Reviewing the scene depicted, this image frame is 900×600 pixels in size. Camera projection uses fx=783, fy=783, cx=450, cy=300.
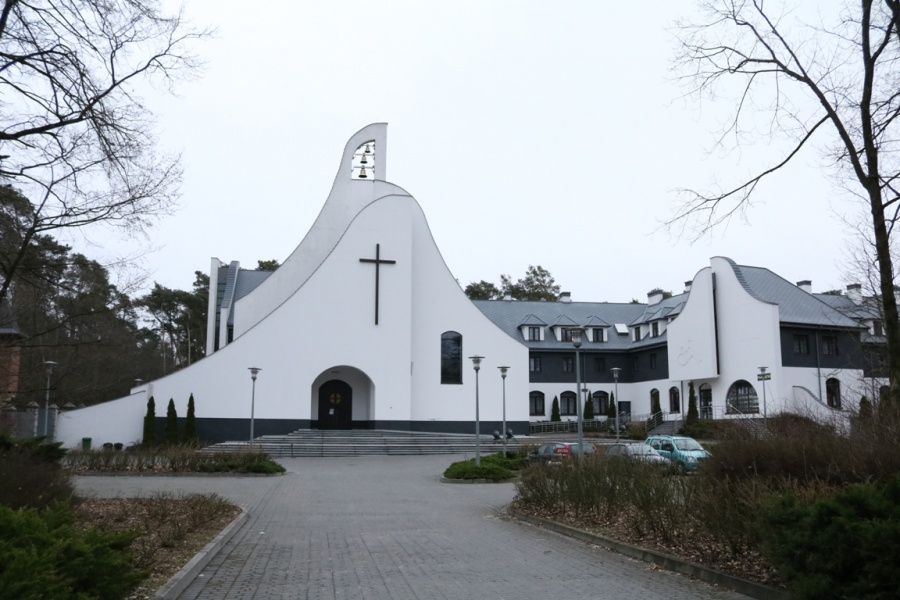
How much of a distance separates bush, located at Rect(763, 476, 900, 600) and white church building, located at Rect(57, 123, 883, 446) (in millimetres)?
29163

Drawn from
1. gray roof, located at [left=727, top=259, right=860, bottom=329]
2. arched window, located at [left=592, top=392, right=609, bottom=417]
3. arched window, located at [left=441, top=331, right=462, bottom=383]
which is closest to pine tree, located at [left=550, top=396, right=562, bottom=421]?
arched window, located at [left=592, top=392, right=609, bottom=417]

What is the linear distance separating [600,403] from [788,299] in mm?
15699

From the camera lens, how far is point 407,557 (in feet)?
34.4

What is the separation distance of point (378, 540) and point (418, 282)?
1219 inches

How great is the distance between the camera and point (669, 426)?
45219mm

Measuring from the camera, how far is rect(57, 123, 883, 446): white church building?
126 feet

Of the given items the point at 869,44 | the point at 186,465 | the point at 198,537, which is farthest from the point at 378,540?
the point at 186,465

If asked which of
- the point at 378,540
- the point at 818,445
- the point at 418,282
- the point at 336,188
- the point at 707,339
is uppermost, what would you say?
the point at 336,188

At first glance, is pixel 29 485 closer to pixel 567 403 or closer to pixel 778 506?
pixel 778 506

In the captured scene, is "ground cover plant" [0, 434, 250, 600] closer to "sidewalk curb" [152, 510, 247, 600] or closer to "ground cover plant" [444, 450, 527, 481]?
"sidewalk curb" [152, 510, 247, 600]

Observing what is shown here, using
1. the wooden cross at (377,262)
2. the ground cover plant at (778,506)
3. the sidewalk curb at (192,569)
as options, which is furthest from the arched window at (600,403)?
the sidewalk curb at (192,569)

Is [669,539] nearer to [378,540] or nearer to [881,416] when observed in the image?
[881,416]

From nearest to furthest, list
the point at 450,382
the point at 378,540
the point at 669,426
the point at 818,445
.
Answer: the point at 818,445, the point at 378,540, the point at 450,382, the point at 669,426

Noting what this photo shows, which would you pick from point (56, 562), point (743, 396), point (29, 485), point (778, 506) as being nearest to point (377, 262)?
point (743, 396)
